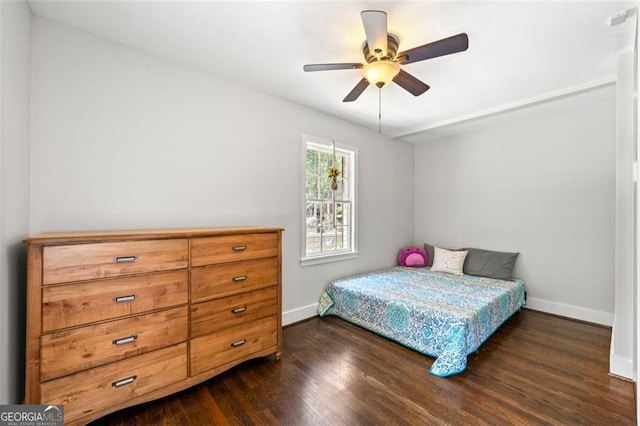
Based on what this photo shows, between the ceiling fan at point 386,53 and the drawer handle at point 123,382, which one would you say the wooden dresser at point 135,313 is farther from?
the ceiling fan at point 386,53

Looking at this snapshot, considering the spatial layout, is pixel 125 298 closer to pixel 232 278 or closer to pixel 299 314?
pixel 232 278

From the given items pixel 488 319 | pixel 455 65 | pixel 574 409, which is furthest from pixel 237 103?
pixel 574 409

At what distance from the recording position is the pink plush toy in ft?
14.5

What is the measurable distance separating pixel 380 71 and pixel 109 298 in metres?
2.32

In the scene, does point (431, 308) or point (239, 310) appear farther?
point (431, 308)

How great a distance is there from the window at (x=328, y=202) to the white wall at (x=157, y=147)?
171 millimetres

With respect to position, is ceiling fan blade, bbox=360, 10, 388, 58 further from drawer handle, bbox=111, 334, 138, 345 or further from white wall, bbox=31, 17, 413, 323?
drawer handle, bbox=111, 334, 138, 345

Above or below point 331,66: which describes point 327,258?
below

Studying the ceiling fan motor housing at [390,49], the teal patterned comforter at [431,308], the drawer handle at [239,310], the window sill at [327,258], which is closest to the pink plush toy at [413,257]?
the teal patterned comforter at [431,308]

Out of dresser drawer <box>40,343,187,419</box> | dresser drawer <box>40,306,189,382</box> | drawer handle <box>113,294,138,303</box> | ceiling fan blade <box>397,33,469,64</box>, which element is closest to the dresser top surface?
drawer handle <box>113,294,138,303</box>

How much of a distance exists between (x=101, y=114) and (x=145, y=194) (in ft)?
2.17

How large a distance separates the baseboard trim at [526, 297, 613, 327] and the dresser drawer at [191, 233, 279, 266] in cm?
360

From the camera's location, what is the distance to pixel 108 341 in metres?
1.64

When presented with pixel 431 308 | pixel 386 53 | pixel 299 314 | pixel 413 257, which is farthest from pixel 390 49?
pixel 413 257
